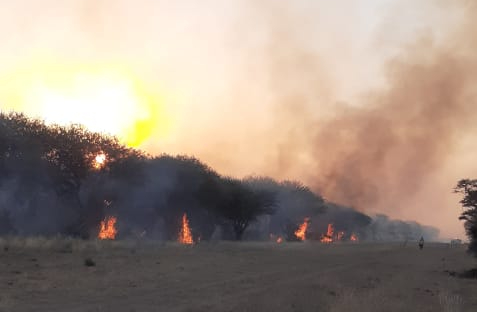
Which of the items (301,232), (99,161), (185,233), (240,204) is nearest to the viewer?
(99,161)

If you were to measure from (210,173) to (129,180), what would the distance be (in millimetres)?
18007

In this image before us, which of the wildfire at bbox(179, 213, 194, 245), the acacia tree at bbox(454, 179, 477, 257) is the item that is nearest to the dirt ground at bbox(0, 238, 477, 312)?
the acacia tree at bbox(454, 179, 477, 257)

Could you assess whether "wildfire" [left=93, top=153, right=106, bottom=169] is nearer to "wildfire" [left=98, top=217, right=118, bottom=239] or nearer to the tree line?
the tree line

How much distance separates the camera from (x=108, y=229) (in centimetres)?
6694

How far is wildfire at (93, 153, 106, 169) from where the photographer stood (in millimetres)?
62969

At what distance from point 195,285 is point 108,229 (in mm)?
44815

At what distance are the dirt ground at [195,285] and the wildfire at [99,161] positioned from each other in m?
23.3

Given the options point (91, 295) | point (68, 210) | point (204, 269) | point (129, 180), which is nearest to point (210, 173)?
point (129, 180)

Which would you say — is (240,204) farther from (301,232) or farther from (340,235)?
(340,235)

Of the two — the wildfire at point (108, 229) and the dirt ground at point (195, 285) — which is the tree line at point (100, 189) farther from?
the dirt ground at point (195, 285)

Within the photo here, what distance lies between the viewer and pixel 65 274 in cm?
2662

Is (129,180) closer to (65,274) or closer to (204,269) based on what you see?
(204,269)

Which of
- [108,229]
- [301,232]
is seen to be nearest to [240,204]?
[108,229]

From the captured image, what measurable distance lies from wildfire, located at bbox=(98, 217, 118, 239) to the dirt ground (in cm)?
2545
